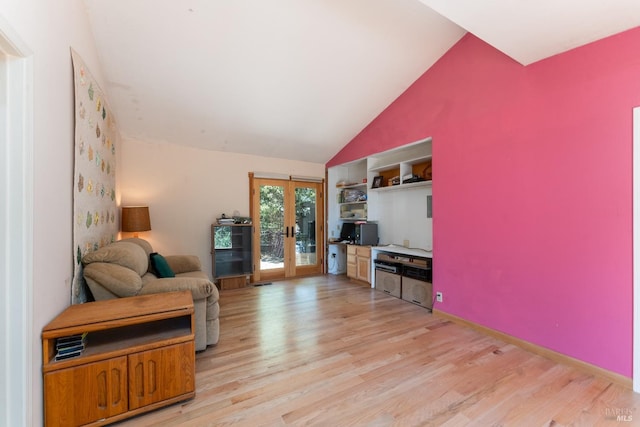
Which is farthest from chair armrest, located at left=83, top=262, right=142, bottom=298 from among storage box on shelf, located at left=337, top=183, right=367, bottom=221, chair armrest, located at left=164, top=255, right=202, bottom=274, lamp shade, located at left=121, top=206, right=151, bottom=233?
storage box on shelf, located at left=337, top=183, right=367, bottom=221

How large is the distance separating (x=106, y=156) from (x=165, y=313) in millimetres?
2113

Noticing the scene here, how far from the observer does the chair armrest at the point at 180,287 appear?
2.16 m

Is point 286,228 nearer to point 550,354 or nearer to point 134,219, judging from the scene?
point 134,219

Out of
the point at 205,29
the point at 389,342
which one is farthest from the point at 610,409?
the point at 205,29

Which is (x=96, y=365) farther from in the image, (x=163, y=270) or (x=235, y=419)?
(x=163, y=270)

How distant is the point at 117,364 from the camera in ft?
5.16

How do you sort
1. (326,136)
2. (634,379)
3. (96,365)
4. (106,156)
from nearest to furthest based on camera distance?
(96,365)
(634,379)
(106,156)
(326,136)

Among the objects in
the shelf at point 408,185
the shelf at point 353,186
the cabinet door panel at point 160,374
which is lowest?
the cabinet door panel at point 160,374

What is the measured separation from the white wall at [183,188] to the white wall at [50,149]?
2.26m

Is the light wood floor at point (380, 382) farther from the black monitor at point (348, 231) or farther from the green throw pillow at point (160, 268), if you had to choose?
the black monitor at point (348, 231)

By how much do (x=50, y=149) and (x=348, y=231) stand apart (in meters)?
4.48

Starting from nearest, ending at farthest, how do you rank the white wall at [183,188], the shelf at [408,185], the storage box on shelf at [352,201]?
the shelf at [408,185], the white wall at [183,188], the storage box on shelf at [352,201]

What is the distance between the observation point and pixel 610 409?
169cm

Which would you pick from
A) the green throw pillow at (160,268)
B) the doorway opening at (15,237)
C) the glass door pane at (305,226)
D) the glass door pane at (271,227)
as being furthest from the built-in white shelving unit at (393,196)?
the doorway opening at (15,237)
